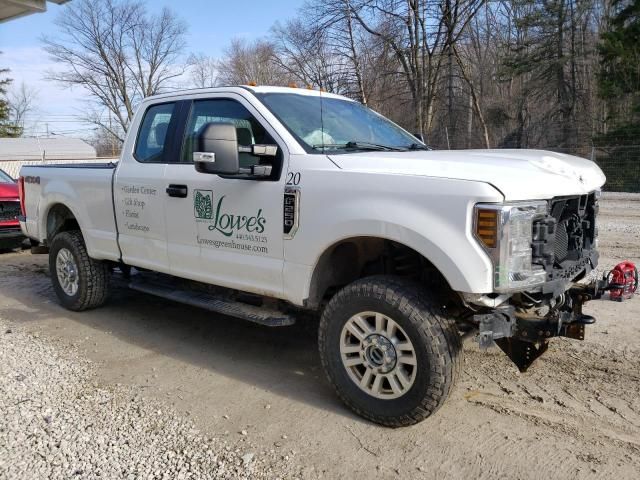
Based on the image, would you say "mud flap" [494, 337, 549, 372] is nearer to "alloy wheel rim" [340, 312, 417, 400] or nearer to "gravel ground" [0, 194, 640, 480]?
"gravel ground" [0, 194, 640, 480]

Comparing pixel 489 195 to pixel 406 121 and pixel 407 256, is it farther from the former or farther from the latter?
pixel 406 121

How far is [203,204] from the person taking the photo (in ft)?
14.4

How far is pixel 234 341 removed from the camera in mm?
5160

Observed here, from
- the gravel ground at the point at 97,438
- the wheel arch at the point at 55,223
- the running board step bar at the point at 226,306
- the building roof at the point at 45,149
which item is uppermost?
the building roof at the point at 45,149

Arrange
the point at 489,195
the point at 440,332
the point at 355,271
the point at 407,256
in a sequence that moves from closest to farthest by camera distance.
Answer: the point at 489,195 → the point at 440,332 → the point at 407,256 → the point at 355,271

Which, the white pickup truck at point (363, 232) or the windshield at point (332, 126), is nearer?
the white pickup truck at point (363, 232)

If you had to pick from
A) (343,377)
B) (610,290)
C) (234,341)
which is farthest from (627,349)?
(234,341)

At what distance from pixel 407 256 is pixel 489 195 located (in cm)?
90

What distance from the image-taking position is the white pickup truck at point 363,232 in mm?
3104

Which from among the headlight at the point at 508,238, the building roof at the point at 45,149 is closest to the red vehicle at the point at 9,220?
the headlight at the point at 508,238

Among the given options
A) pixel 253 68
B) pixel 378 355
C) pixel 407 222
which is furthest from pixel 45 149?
pixel 407 222

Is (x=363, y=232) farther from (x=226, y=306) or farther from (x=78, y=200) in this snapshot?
(x=78, y=200)

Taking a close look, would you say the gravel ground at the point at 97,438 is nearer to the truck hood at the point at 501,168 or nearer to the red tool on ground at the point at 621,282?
the truck hood at the point at 501,168

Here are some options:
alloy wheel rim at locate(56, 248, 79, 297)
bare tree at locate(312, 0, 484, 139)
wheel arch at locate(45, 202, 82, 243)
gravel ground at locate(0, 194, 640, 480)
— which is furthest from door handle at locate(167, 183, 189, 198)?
bare tree at locate(312, 0, 484, 139)
